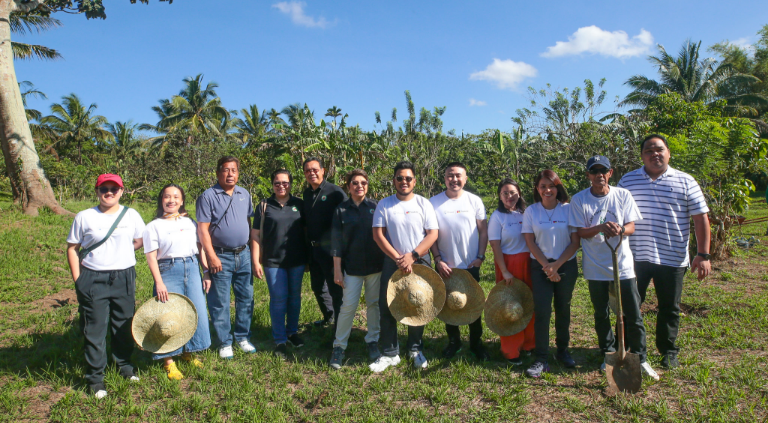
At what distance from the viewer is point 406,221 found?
385 centimetres

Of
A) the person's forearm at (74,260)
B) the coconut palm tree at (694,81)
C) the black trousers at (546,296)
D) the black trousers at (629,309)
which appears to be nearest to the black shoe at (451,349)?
the black trousers at (546,296)

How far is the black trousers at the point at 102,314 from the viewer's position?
3553 mm

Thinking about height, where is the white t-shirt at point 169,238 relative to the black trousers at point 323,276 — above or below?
above

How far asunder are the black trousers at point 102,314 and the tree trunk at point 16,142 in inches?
324

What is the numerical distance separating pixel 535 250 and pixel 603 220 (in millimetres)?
609

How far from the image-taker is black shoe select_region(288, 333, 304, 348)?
4.62 meters

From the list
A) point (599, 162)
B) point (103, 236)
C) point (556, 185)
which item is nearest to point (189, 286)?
point (103, 236)

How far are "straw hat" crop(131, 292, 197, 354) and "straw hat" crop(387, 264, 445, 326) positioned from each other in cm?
186

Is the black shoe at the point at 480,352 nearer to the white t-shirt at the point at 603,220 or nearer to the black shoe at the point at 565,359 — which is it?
the black shoe at the point at 565,359

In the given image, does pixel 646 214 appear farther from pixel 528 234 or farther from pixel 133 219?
pixel 133 219

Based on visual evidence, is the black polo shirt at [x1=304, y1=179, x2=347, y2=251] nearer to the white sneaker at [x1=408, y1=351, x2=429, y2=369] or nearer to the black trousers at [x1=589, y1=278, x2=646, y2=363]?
the white sneaker at [x1=408, y1=351, x2=429, y2=369]

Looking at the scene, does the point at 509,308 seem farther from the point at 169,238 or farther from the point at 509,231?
the point at 169,238

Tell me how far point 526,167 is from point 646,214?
18.2m

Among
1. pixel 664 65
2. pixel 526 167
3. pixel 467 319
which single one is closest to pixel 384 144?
pixel 526 167
